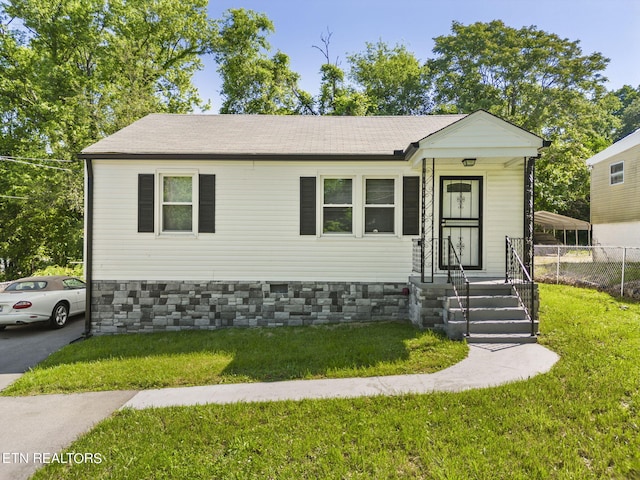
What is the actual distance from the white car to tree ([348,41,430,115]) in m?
21.6

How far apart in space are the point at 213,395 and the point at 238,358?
1.18 m

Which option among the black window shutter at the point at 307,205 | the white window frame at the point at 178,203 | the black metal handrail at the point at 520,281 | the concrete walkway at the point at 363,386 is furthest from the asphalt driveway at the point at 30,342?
the black metal handrail at the point at 520,281

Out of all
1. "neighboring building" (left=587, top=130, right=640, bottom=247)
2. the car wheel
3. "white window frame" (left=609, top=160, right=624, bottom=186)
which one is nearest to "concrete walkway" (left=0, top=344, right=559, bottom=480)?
the car wheel

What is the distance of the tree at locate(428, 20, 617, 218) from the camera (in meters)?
20.7

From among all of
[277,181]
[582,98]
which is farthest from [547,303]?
[582,98]

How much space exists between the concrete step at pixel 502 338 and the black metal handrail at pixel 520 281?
107mm

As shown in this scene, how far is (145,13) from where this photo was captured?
62.7 ft

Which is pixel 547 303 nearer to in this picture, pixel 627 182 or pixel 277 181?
pixel 277 181

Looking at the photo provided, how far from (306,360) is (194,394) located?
159 centimetres

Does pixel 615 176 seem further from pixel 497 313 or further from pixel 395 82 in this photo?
pixel 395 82

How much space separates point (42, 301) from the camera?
7.91 meters

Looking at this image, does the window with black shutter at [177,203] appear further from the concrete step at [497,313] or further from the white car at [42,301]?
the concrete step at [497,313]

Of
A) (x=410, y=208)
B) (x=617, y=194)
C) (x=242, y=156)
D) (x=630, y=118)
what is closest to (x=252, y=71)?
(x=242, y=156)

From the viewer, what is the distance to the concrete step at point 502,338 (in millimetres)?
5281
